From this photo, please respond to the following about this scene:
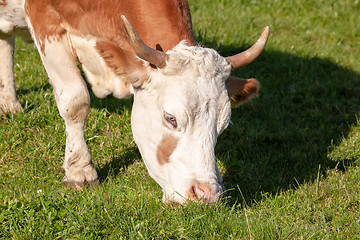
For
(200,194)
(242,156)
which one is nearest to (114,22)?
(200,194)

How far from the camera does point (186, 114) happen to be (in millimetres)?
3789

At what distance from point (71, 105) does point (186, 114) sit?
1.41 metres

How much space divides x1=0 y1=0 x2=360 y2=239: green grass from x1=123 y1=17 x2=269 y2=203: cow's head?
0.19m

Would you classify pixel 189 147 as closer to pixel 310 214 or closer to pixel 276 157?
pixel 310 214

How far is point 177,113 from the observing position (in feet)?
→ 12.5

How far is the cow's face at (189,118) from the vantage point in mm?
3807

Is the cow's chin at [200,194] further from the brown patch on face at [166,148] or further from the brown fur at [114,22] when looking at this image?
the brown fur at [114,22]

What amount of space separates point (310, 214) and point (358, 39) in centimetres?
544

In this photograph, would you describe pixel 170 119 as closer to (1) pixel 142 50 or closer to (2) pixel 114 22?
(1) pixel 142 50

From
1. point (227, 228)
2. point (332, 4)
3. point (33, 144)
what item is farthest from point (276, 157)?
point (332, 4)

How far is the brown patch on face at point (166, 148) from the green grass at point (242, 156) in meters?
0.35

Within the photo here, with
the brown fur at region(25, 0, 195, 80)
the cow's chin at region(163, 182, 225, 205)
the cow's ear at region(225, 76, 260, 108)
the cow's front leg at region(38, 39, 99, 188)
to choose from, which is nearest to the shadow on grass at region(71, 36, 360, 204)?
the cow's front leg at region(38, 39, 99, 188)

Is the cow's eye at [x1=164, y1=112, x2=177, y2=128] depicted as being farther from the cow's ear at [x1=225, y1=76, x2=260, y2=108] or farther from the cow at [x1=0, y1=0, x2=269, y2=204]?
the cow's ear at [x1=225, y1=76, x2=260, y2=108]

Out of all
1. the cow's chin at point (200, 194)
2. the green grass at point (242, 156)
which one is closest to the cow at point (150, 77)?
the cow's chin at point (200, 194)
